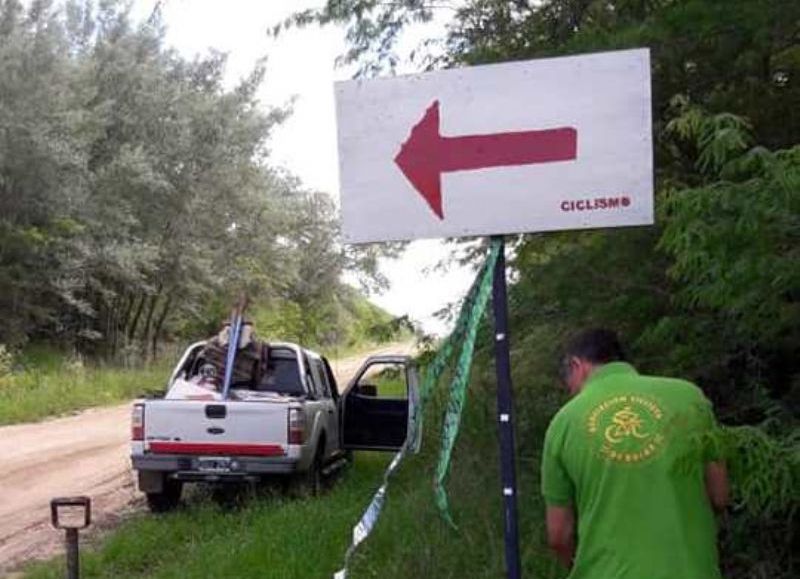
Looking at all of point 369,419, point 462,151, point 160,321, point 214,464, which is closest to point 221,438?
point 214,464

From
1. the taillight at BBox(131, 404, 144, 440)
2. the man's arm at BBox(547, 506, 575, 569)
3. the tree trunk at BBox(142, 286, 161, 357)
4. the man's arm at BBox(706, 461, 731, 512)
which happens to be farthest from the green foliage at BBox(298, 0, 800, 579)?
the tree trunk at BBox(142, 286, 161, 357)

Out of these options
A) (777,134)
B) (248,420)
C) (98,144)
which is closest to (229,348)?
(248,420)

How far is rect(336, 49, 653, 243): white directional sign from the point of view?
3920 mm

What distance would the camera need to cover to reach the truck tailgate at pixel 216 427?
1047 centimetres

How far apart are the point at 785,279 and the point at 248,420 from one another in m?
7.24

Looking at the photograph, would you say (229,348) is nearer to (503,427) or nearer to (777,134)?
(777,134)

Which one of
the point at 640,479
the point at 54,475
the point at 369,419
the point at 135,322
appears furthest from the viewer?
the point at 135,322

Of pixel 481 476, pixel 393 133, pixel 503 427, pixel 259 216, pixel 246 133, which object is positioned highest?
pixel 246 133

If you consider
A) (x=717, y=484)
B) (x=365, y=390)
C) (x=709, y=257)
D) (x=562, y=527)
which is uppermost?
(x=709, y=257)

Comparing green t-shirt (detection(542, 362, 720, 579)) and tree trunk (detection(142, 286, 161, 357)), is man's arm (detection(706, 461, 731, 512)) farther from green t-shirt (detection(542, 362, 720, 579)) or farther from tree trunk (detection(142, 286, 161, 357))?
tree trunk (detection(142, 286, 161, 357))

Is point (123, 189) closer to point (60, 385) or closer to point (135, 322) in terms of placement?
point (135, 322)

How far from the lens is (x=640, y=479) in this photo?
325 centimetres

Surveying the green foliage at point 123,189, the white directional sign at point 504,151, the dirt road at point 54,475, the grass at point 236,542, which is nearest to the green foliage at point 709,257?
the white directional sign at point 504,151

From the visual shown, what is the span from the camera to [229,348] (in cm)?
1139
